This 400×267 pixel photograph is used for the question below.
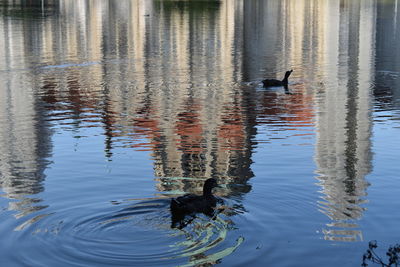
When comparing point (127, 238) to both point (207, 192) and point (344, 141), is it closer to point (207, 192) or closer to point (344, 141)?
point (207, 192)

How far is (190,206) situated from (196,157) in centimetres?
719

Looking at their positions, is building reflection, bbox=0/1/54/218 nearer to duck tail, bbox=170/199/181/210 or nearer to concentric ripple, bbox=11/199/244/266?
concentric ripple, bbox=11/199/244/266

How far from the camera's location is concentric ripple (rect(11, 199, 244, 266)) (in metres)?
15.1

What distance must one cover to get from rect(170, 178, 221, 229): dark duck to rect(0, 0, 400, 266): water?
286 millimetres

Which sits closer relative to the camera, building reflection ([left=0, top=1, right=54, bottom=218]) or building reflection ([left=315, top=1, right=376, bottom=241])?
building reflection ([left=315, top=1, right=376, bottom=241])

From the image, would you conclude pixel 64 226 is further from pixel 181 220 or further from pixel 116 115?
pixel 116 115

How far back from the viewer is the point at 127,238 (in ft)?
52.9

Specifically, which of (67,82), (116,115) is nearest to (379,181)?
(116,115)

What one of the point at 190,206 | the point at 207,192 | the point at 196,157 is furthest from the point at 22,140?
the point at 190,206

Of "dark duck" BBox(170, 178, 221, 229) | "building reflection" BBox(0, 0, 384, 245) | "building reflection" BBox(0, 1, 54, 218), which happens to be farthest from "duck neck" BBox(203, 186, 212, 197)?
"building reflection" BBox(0, 1, 54, 218)

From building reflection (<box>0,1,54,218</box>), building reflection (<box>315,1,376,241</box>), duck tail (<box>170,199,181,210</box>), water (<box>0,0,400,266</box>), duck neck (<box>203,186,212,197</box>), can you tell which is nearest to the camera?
water (<box>0,0,400,266</box>)

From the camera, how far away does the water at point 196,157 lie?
16.1 metres

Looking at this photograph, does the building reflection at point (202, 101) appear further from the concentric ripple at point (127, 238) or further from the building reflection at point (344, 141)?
the concentric ripple at point (127, 238)

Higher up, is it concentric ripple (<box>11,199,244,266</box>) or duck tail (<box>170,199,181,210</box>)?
duck tail (<box>170,199,181,210</box>)
